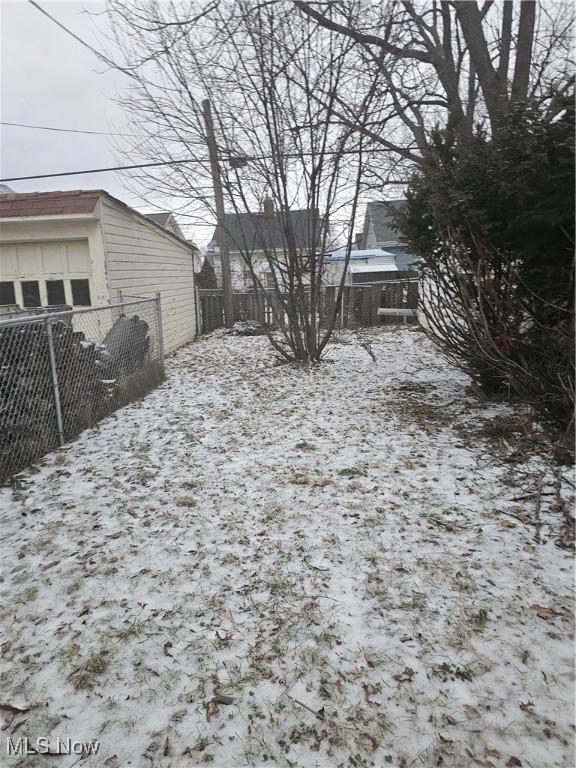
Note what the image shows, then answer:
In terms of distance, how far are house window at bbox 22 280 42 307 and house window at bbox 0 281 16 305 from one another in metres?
0.18

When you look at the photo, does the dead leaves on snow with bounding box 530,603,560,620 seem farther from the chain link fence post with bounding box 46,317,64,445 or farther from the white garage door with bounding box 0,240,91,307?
the white garage door with bounding box 0,240,91,307

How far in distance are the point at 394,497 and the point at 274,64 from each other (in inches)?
249

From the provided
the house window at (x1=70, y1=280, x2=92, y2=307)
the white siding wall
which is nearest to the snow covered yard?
the house window at (x1=70, y1=280, x2=92, y2=307)

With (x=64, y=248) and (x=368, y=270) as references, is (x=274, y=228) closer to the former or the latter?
(x=64, y=248)

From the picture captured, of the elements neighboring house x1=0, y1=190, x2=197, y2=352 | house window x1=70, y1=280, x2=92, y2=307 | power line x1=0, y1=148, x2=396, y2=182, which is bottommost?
house window x1=70, y1=280, x2=92, y2=307

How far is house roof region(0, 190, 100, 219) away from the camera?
6664mm

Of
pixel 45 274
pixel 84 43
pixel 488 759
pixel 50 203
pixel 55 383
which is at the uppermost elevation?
pixel 84 43

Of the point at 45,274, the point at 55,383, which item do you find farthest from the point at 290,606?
the point at 45,274

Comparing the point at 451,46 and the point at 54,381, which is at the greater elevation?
the point at 451,46

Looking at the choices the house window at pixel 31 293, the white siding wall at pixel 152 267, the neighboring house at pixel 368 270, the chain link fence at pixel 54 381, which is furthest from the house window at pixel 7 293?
the neighboring house at pixel 368 270

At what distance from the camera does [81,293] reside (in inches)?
281

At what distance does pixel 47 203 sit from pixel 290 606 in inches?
285

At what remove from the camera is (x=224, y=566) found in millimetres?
2320

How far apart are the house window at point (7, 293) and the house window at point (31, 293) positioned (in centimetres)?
18
